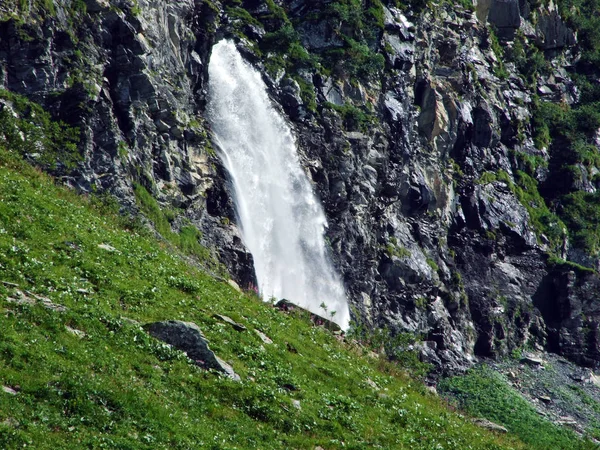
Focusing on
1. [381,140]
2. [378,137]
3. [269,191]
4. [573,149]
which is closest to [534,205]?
[573,149]

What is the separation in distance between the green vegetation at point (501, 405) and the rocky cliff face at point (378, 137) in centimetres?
309

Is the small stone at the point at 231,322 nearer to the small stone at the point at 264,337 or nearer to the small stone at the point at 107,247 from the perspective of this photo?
the small stone at the point at 264,337

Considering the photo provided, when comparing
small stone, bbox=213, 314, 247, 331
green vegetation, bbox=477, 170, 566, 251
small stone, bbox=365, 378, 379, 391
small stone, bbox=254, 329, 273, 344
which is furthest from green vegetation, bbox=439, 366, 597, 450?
small stone, bbox=213, 314, 247, 331

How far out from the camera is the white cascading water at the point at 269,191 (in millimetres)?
62956

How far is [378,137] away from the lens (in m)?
77.6

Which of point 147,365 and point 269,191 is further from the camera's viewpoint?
point 269,191

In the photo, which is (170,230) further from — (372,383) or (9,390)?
(9,390)

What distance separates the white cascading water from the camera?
2479 inches

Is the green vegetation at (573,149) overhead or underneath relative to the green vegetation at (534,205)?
overhead

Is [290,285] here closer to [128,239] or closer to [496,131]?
[128,239]

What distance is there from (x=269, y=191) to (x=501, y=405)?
27.5m

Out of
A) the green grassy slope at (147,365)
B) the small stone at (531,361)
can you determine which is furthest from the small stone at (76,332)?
the small stone at (531,361)

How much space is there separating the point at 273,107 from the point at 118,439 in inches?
2281

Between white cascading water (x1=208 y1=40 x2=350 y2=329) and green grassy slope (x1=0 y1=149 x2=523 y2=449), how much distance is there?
33928 millimetres
